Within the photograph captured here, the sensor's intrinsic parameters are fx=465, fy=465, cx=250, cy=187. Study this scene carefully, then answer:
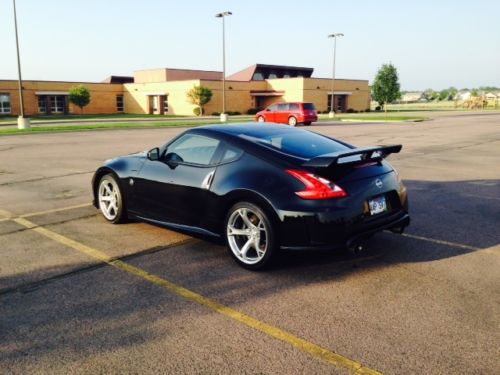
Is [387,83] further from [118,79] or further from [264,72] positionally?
[118,79]

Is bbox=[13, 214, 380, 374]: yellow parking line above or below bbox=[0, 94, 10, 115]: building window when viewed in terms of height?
below

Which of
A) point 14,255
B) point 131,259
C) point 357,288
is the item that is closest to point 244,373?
point 357,288

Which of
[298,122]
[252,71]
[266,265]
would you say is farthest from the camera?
[252,71]

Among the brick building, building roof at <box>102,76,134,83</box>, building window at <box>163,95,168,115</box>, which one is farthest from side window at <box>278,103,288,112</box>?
building roof at <box>102,76,134,83</box>

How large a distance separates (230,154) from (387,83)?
64.3m

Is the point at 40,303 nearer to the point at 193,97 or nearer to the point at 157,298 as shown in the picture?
the point at 157,298

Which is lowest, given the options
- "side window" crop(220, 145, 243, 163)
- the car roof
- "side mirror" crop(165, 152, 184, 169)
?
"side mirror" crop(165, 152, 184, 169)

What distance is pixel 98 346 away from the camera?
3240mm

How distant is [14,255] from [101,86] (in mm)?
63082

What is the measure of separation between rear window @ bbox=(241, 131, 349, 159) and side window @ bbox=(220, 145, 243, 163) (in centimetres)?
22

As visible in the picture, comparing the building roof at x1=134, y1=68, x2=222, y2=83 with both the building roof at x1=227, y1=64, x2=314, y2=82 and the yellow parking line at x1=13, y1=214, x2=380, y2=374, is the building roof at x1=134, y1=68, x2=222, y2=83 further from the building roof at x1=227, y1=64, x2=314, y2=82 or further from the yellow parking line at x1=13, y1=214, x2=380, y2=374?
the yellow parking line at x1=13, y1=214, x2=380, y2=374

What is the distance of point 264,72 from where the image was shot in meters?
75.2

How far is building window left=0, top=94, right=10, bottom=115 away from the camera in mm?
54469

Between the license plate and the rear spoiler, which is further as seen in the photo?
the license plate
